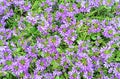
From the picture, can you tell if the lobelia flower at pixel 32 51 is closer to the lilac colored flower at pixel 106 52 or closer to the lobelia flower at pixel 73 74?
the lobelia flower at pixel 73 74

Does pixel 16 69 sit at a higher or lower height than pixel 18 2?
lower

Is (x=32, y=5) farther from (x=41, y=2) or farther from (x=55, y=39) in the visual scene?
(x=55, y=39)

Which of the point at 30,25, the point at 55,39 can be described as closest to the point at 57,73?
the point at 55,39

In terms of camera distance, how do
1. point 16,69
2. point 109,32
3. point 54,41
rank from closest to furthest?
point 16,69, point 54,41, point 109,32

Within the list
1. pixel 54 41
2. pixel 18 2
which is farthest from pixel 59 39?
pixel 18 2

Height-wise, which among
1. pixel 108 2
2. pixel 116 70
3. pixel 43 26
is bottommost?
pixel 116 70

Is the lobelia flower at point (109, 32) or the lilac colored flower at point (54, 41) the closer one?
the lilac colored flower at point (54, 41)

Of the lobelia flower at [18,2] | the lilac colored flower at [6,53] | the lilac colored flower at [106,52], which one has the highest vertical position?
the lobelia flower at [18,2]

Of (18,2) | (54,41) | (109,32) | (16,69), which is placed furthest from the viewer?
(18,2)

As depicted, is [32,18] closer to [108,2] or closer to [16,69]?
[16,69]

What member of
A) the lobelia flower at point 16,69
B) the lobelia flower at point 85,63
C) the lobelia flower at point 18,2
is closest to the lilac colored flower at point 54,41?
the lobelia flower at point 85,63
